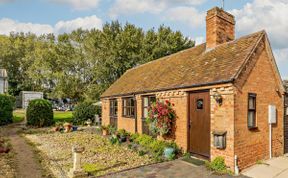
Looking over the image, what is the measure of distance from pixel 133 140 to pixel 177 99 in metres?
4.81

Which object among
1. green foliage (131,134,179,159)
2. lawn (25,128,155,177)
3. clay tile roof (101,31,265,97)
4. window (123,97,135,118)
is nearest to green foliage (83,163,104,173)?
lawn (25,128,155,177)

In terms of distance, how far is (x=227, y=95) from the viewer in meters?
9.21

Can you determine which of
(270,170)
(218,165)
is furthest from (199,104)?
(270,170)

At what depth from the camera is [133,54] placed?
3722 centimetres

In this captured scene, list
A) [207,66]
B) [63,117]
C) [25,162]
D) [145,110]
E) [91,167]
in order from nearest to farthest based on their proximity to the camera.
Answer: [91,167] < [25,162] < [207,66] < [145,110] < [63,117]

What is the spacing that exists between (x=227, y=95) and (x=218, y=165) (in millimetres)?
2488

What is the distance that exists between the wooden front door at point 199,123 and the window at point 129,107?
6162mm

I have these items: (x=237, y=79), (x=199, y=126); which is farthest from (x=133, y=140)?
(x=237, y=79)

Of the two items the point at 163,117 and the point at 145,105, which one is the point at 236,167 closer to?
the point at 163,117

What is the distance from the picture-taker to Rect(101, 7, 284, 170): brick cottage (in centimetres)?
918

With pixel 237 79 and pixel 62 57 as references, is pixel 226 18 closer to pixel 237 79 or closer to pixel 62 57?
pixel 237 79

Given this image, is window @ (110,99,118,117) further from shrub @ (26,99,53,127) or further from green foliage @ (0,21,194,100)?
green foliage @ (0,21,194,100)

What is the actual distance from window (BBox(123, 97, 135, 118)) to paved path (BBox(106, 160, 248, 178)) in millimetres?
6942

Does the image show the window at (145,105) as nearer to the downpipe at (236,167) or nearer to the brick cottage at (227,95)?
the brick cottage at (227,95)
